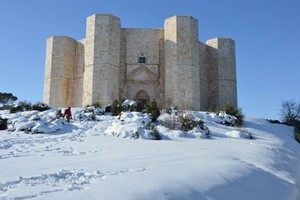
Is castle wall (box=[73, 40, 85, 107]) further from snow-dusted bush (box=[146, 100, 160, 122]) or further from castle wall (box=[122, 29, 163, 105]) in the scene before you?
snow-dusted bush (box=[146, 100, 160, 122])

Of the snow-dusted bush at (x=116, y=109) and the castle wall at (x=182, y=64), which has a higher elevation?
the castle wall at (x=182, y=64)

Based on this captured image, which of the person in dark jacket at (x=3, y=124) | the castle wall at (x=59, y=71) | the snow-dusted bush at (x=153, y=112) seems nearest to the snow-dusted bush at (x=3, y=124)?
the person in dark jacket at (x=3, y=124)

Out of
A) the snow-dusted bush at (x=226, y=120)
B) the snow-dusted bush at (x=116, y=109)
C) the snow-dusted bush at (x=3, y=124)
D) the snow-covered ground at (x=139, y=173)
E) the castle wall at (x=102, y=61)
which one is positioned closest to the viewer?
the snow-covered ground at (x=139, y=173)

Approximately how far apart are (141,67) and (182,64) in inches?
133

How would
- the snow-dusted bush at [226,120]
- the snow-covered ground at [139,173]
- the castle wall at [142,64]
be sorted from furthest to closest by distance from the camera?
the castle wall at [142,64], the snow-dusted bush at [226,120], the snow-covered ground at [139,173]

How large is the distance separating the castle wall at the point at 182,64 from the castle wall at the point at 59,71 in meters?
8.11

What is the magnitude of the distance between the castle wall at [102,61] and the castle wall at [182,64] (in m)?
3.95

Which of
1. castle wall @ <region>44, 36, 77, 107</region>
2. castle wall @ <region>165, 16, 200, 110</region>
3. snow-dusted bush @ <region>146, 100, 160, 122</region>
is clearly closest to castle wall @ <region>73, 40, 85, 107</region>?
castle wall @ <region>44, 36, 77, 107</region>

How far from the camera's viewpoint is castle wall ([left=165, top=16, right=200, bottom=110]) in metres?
25.5

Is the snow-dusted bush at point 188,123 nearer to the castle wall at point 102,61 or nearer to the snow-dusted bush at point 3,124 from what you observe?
the snow-dusted bush at point 3,124

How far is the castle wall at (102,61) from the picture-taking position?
25.1 meters

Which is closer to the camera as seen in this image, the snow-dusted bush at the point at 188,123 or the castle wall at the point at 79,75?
the snow-dusted bush at the point at 188,123

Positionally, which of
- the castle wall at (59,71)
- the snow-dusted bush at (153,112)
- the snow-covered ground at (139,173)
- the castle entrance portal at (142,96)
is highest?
the castle wall at (59,71)

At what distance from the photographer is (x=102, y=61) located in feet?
83.0
